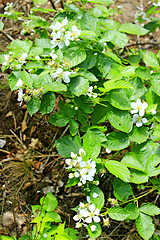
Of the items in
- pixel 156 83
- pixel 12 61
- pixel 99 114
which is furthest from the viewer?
pixel 99 114

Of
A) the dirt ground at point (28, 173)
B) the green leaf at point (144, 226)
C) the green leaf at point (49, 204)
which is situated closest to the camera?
the green leaf at point (144, 226)

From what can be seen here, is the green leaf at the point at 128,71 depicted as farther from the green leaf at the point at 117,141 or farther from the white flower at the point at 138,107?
the green leaf at the point at 117,141

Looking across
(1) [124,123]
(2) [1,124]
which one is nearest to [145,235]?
(1) [124,123]

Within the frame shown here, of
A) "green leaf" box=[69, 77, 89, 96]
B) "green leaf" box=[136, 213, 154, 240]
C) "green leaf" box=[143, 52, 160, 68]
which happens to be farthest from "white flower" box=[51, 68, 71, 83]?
"green leaf" box=[136, 213, 154, 240]

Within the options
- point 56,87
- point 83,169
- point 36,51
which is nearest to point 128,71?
point 56,87

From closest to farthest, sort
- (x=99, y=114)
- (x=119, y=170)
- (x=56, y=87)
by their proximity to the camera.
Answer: (x=56, y=87), (x=119, y=170), (x=99, y=114)

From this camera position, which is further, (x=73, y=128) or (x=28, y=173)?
(x=28, y=173)

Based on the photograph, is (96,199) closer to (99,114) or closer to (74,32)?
(99,114)

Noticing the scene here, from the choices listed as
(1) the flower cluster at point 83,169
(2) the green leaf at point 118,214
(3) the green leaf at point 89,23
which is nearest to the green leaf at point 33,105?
(1) the flower cluster at point 83,169
